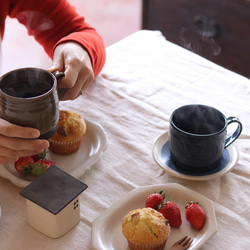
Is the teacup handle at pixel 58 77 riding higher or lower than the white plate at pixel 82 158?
higher

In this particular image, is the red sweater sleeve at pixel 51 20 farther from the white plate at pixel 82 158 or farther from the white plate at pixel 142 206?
the white plate at pixel 142 206

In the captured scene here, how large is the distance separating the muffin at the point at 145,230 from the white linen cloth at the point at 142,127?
109mm

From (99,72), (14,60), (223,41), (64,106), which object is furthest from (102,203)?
(14,60)

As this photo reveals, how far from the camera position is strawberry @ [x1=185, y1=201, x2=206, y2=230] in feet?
2.81

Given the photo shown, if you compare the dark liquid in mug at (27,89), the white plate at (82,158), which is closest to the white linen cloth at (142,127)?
the white plate at (82,158)

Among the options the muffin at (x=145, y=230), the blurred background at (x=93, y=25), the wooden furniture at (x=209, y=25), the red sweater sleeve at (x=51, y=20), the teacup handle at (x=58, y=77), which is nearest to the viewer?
the muffin at (x=145, y=230)

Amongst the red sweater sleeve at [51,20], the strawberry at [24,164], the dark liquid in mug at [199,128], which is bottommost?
the strawberry at [24,164]

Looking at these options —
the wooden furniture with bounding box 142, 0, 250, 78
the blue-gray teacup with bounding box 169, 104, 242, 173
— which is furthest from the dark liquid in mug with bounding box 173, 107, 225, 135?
the wooden furniture with bounding box 142, 0, 250, 78

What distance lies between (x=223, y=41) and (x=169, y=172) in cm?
179

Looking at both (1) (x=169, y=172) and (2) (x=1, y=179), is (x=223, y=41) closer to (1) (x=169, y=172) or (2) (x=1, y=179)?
(1) (x=169, y=172)

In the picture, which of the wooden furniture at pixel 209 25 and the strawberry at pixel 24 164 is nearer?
the strawberry at pixel 24 164

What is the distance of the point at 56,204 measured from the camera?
0.81 meters

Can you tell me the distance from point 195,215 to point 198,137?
0.59 feet

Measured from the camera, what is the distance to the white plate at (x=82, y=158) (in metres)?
0.98
